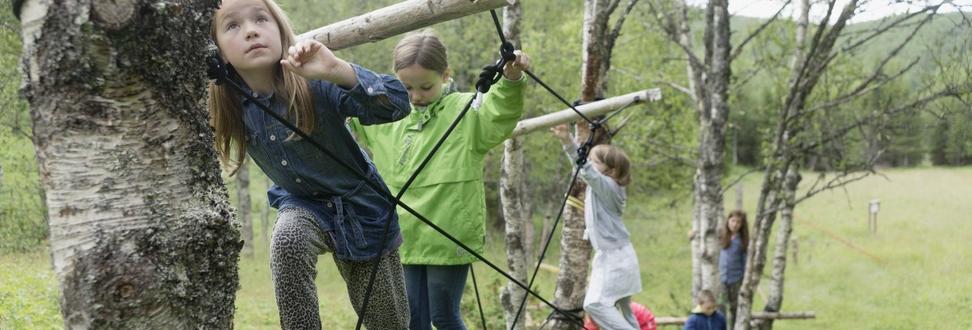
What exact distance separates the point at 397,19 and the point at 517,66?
501mm

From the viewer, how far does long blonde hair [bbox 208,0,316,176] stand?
1.83 m

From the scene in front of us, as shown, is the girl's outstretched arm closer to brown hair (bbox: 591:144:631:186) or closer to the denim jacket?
the denim jacket

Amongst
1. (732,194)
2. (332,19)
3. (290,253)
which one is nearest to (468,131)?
(290,253)

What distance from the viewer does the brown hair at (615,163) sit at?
4.26m

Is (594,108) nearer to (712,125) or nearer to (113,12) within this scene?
(113,12)

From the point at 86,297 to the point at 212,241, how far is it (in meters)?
0.21

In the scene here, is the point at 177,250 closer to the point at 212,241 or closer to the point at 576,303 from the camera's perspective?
the point at 212,241

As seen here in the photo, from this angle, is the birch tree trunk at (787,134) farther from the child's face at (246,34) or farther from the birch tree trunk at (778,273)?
the child's face at (246,34)

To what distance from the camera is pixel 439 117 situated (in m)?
2.92

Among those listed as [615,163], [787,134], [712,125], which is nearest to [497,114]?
[615,163]

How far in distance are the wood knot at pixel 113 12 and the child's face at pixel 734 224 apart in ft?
25.0

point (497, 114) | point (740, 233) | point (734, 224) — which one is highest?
point (497, 114)

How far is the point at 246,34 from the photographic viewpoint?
1.75m

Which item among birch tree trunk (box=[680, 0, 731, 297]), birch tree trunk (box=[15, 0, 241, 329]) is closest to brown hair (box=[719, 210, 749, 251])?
birch tree trunk (box=[680, 0, 731, 297])
